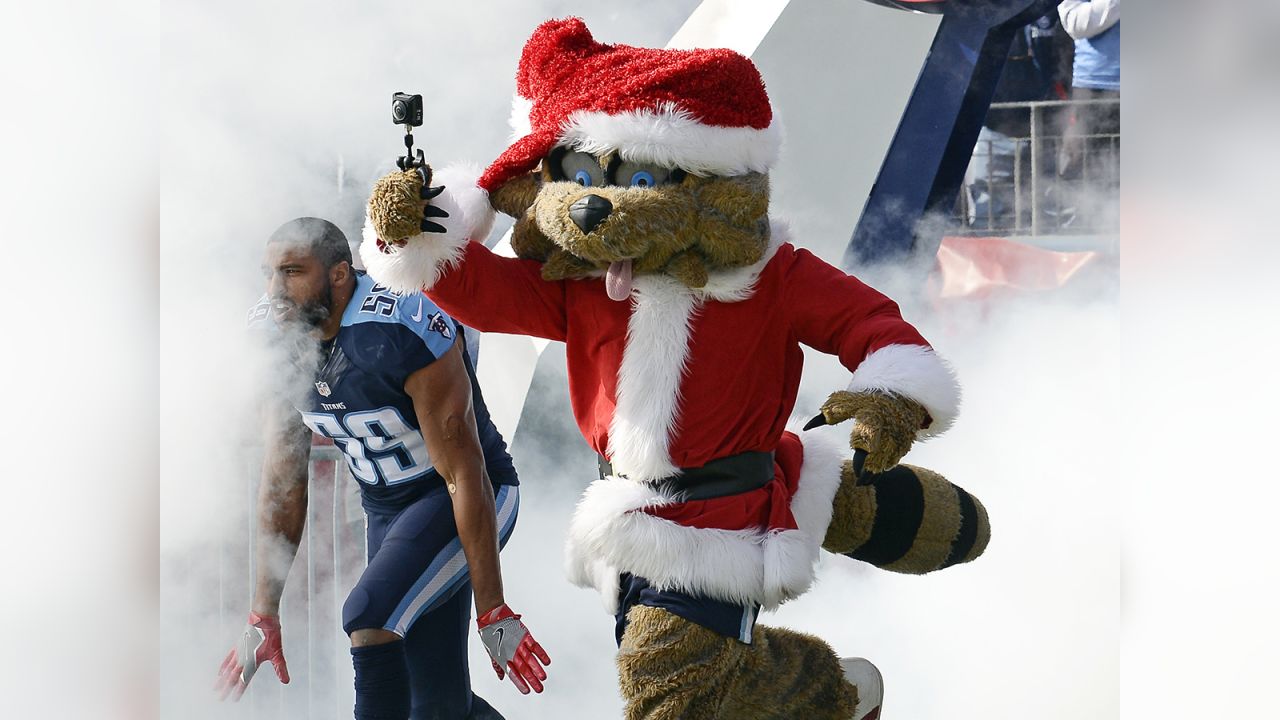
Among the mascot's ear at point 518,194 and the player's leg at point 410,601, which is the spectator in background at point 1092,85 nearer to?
the mascot's ear at point 518,194

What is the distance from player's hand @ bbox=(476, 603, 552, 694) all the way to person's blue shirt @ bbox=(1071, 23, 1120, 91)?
1.70m

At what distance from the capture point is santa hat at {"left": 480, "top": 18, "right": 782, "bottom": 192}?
2.21 meters

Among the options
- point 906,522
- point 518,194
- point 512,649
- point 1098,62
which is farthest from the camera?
point 1098,62

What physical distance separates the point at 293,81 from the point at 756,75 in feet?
3.91

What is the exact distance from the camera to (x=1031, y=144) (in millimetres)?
3111

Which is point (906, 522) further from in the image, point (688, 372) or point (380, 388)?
point (380, 388)

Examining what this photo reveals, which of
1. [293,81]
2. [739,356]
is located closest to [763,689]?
[739,356]

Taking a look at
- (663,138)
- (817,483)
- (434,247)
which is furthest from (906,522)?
(434,247)

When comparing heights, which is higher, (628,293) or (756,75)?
(756,75)

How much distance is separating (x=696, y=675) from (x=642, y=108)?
2.94 feet

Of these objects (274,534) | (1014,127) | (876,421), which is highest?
(1014,127)

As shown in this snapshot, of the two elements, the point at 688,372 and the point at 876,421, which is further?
the point at 688,372

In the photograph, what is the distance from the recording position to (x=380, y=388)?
2.71 meters
